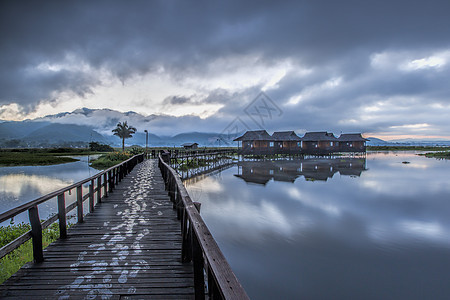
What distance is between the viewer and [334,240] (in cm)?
1004

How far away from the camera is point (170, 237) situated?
15.7 ft

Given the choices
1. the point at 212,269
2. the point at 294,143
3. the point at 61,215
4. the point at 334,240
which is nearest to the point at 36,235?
the point at 61,215

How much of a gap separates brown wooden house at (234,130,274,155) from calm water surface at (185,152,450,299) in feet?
92.9

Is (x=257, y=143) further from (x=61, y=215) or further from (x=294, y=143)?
(x=61, y=215)

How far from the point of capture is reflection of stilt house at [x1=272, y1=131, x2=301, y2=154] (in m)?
50.8

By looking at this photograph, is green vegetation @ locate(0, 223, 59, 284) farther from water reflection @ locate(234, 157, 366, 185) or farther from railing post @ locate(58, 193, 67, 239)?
water reflection @ locate(234, 157, 366, 185)

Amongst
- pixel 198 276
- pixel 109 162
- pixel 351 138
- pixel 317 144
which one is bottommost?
pixel 109 162

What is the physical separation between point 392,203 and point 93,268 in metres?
19.5

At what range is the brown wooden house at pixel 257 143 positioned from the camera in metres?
47.9

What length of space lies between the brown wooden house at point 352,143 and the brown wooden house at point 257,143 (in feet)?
75.5

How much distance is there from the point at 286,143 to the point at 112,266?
52.0 meters

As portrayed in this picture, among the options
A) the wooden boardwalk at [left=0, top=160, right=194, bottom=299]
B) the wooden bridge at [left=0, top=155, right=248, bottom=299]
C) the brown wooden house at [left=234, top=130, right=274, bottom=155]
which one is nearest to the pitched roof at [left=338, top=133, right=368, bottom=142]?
the brown wooden house at [left=234, top=130, right=274, bottom=155]

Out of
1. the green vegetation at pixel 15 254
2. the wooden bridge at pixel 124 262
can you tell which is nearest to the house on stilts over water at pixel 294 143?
the green vegetation at pixel 15 254

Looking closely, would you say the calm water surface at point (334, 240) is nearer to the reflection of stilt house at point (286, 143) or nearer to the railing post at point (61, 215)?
the railing post at point (61, 215)
